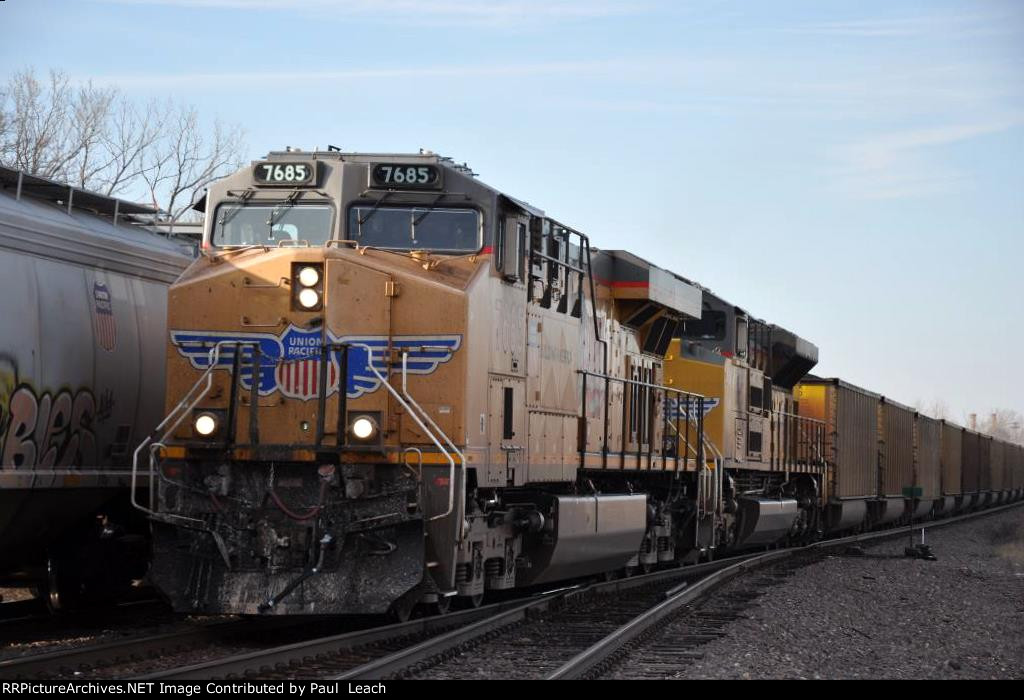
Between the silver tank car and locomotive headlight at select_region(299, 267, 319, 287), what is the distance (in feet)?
7.78

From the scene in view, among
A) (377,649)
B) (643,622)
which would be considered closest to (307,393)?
(377,649)

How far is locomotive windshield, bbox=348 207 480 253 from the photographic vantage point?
34.1 feet

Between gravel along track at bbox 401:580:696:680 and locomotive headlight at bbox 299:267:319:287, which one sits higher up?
locomotive headlight at bbox 299:267:319:287

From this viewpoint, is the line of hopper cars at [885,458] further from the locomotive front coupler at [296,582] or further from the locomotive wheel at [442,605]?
the locomotive front coupler at [296,582]

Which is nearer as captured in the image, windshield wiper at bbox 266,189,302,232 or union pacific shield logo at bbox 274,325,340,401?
union pacific shield logo at bbox 274,325,340,401

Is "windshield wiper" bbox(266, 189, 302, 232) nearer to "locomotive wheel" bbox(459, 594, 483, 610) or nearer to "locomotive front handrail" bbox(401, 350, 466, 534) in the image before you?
"locomotive front handrail" bbox(401, 350, 466, 534)

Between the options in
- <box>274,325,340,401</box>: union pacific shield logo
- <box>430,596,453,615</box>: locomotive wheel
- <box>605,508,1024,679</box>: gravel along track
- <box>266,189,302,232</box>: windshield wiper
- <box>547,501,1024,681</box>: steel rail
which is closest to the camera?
<box>547,501,1024,681</box>: steel rail

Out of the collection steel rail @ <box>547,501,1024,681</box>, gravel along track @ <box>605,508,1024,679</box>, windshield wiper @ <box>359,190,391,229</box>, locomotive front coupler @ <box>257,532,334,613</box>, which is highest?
windshield wiper @ <box>359,190,391,229</box>

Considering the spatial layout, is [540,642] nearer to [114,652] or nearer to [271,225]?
[114,652]

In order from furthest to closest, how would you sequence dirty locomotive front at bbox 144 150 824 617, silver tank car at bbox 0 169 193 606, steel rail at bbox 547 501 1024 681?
silver tank car at bbox 0 169 193 606
dirty locomotive front at bbox 144 150 824 617
steel rail at bbox 547 501 1024 681

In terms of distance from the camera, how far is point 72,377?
1090 centimetres

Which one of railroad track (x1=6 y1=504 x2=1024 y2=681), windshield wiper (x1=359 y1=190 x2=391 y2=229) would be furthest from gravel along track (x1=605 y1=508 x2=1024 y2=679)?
windshield wiper (x1=359 y1=190 x2=391 y2=229)

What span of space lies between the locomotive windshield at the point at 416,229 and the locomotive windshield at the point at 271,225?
0.27m

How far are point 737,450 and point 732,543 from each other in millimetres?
1457
